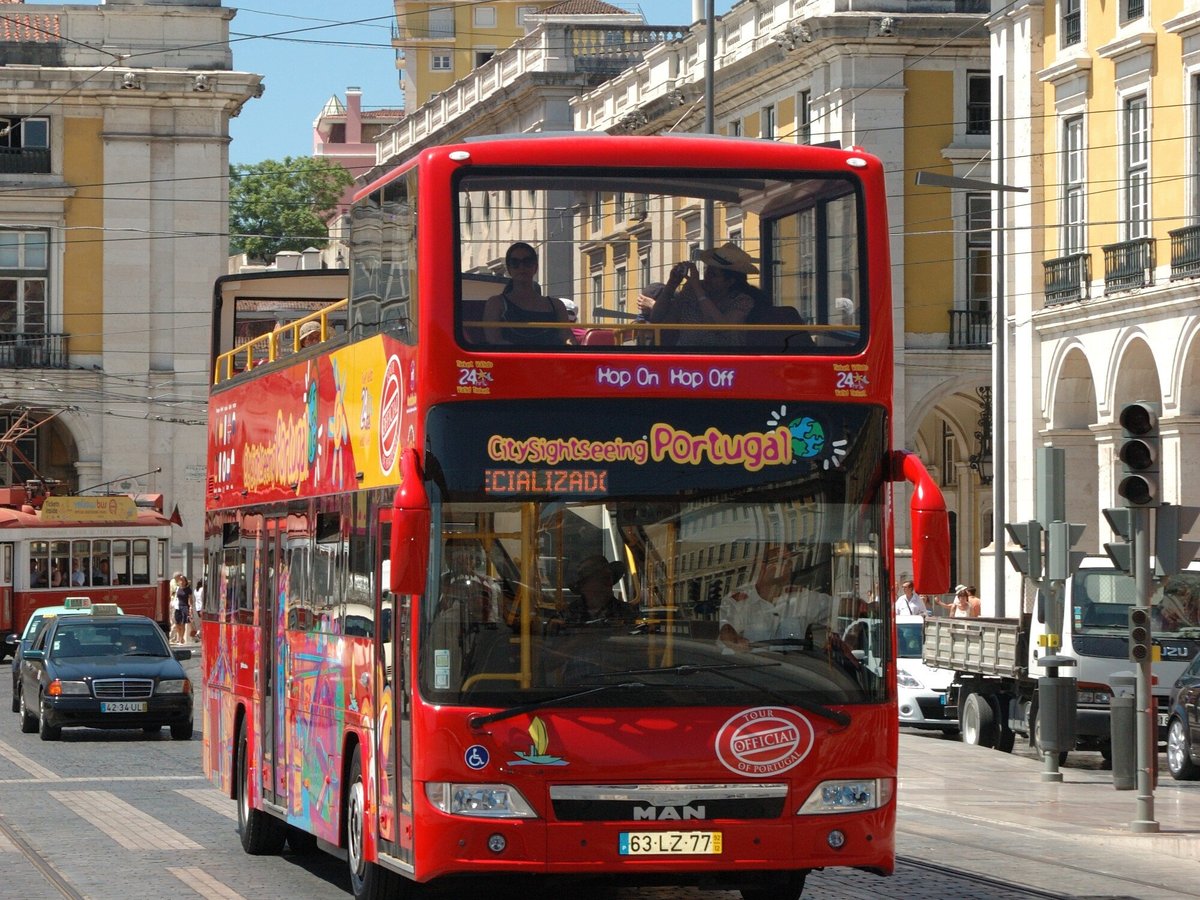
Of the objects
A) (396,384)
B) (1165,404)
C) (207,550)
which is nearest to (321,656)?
(396,384)

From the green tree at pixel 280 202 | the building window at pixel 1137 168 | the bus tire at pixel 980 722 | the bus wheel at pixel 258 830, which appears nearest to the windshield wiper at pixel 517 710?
the bus wheel at pixel 258 830

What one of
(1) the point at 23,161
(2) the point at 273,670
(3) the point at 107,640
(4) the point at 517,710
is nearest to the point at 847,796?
(4) the point at 517,710

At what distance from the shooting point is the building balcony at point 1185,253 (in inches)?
1473

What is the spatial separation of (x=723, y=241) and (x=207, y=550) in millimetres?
8270

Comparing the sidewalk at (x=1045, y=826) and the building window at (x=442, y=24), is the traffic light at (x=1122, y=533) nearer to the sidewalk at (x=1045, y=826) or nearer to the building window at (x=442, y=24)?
the sidewalk at (x=1045, y=826)

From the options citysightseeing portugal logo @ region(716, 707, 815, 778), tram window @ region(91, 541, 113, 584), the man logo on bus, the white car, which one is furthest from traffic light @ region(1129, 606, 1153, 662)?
tram window @ region(91, 541, 113, 584)

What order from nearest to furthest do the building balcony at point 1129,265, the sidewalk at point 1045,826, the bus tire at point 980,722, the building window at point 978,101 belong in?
1. the sidewalk at point 1045,826
2. the bus tire at point 980,722
3. the building balcony at point 1129,265
4. the building window at point 978,101

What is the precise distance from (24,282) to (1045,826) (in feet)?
161

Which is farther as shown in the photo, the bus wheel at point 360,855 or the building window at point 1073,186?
the building window at point 1073,186

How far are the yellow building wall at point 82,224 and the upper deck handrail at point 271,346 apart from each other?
151 ft

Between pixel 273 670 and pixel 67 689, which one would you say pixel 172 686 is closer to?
pixel 67 689

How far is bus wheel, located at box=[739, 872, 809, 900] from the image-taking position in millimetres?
12242

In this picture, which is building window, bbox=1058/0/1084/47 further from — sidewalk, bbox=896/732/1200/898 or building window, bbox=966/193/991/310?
sidewalk, bbox=896/732/1200/898

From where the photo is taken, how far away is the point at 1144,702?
18297 millimetres
